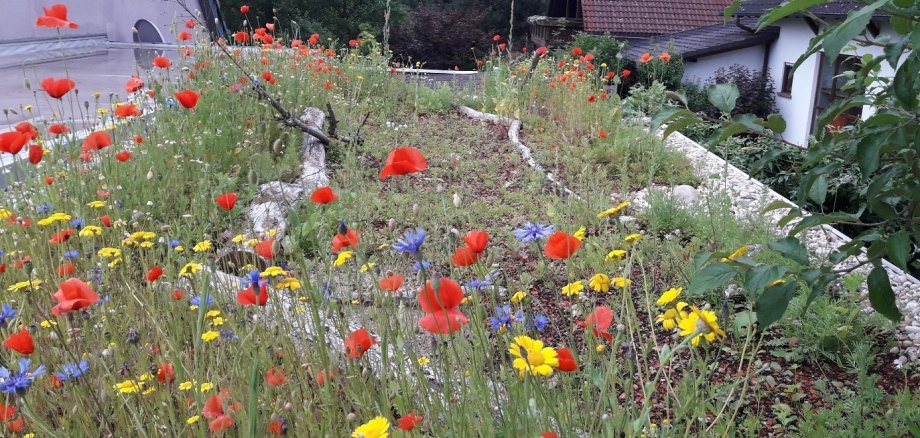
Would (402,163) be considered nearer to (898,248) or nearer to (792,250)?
(792,250)

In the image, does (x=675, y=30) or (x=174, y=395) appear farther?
(x=675, y=30)

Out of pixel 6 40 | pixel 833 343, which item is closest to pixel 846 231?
pixel 833 343

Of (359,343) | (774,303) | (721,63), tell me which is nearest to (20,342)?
(359,343)

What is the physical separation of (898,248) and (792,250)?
18cm

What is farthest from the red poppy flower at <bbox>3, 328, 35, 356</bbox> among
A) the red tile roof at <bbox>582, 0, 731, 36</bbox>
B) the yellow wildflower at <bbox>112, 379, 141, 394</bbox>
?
the red tile roof at <bbox>582, 0, 731, 36</bbox>

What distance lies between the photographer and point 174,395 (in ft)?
6.11

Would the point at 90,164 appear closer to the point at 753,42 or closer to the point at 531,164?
the point at 531,164

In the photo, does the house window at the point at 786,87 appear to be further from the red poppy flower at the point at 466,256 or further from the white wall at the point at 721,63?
the red poppy flower at the point at 466,256

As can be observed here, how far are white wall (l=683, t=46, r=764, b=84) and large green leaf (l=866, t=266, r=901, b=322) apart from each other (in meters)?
16.7

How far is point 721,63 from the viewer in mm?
17031

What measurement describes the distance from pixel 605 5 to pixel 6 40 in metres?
20.7

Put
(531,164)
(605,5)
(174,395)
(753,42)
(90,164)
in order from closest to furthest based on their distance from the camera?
1. (174,395)
2. (90,164)
3. (531,164)
4. (753,42)
5. (605,5)

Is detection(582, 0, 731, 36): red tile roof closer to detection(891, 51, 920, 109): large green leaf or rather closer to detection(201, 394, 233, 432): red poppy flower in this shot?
detection(891, 51, 920, 109): large green leaf

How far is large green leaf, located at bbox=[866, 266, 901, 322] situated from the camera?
1368 mm
